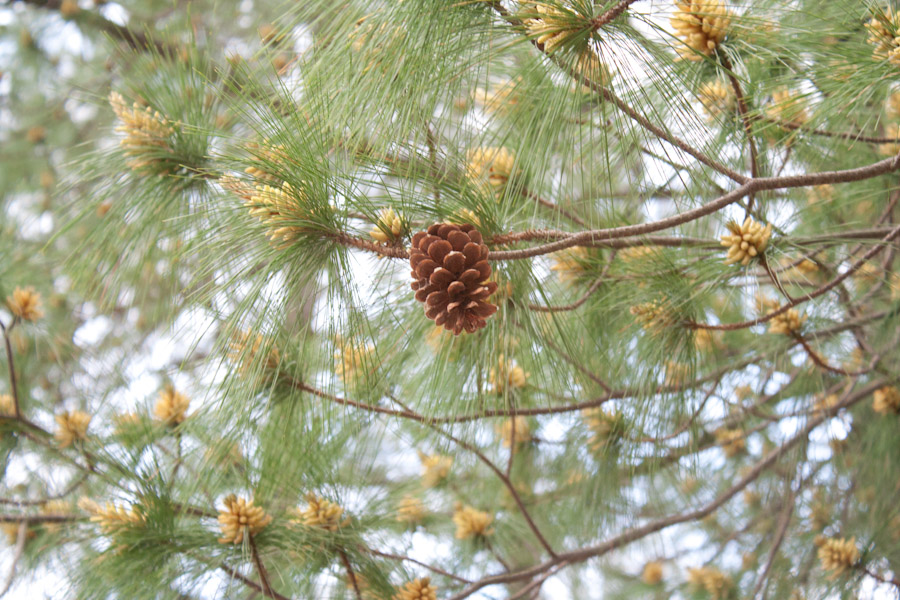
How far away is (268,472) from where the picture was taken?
3.48ft

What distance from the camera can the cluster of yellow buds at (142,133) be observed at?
981 mm

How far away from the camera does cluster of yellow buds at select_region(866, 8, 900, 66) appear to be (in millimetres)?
755

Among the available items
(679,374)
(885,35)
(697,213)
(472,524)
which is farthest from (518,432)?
(885,35)

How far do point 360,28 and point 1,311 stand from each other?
1.23 meters

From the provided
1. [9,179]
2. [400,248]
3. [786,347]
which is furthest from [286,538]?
[9,179]

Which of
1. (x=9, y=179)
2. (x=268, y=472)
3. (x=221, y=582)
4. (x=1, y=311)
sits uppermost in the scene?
(x=9, y=179)

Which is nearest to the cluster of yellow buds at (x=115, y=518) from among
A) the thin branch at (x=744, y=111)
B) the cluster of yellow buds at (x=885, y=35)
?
the thin branch at (x=744, y=111)

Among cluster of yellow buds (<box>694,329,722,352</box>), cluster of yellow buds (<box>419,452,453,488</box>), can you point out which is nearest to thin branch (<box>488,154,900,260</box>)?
cluster of yellow buds (<box>694,329,722,352</box>)

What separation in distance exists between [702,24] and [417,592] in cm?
86

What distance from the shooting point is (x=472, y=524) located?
4.64 feet

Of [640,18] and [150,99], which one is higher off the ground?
[150,99]

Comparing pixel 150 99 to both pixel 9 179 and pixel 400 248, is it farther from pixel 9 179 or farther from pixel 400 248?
pixel 9 179

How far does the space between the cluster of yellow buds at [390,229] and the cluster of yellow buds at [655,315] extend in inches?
15.9

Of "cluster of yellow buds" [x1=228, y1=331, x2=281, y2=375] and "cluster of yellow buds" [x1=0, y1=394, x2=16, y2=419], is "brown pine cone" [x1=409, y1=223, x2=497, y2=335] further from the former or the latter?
"cluster of yellow buds" [x1=0, y1=394, x2=16, y2=419]
